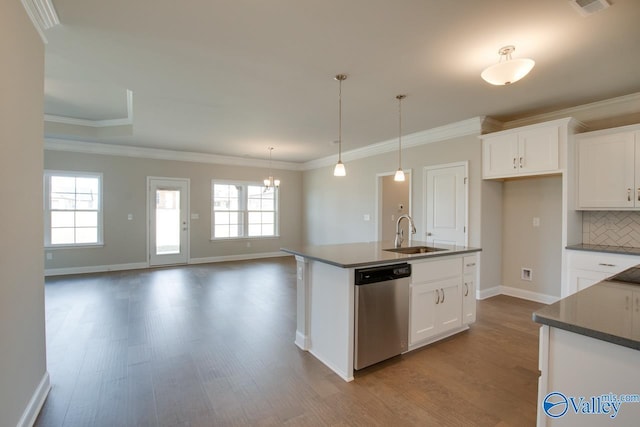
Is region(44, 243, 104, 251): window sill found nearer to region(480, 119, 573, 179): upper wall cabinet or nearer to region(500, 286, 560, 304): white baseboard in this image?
region(480, 119, 573, 179): upper wall cabinet

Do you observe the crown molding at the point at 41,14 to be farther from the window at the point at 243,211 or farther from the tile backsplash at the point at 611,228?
the tile backsplash at the point at 611,228

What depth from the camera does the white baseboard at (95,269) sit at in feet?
19.2

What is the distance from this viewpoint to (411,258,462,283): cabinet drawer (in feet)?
9.02

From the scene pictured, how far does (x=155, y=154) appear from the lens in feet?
22.4

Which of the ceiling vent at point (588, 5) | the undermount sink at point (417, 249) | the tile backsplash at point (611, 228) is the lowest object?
the undermount sink at point (417, 249)

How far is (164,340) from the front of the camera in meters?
3.04

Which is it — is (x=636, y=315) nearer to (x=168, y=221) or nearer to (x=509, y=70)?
(x=509, y=70)

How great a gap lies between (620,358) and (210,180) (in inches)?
299

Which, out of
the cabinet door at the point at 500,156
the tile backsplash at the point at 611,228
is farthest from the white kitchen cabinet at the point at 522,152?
the tile backsplash at the point at 611,228

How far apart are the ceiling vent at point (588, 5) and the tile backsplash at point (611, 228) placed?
271cm

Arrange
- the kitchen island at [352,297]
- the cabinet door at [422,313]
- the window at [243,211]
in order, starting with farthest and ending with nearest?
1. the window at [243,211]
2. the cabinet door at [422,313]
3. the kitchen island at [352,297]

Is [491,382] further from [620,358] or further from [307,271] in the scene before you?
[307,271]

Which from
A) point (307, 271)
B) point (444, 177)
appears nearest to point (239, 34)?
point (307, 271)

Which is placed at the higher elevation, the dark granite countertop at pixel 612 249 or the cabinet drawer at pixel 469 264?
the dark granite countertop at pixel 612 249
